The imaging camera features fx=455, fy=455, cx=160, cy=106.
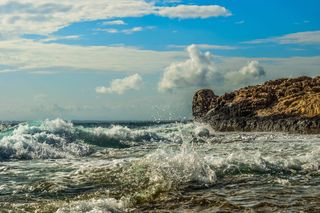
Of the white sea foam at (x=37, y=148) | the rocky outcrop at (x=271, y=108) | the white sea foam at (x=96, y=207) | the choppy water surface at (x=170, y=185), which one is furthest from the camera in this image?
the rocky outcrop at (x=271, y=108)

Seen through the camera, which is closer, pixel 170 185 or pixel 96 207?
pixel 96 207

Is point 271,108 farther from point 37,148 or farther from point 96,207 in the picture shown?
point 96,207

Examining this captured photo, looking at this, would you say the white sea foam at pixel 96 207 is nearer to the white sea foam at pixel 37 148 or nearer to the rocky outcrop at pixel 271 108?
the white sea foam at pixel 37 148

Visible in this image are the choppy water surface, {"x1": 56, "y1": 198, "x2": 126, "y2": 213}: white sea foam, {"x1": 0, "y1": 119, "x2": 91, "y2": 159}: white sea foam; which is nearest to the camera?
{"x1": 56, "y1": 198, "x2": 126, "y2": 213}: white sea foam

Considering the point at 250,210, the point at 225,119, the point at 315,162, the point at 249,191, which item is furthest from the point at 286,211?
the point at 225,119

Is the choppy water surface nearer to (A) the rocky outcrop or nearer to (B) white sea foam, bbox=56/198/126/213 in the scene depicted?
(B) white sea foam, bbox=56/198/126/213

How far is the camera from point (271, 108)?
69750 mm

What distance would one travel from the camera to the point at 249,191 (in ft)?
38.9

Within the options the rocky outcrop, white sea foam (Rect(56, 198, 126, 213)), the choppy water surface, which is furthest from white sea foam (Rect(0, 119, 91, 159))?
the rocky outcrop

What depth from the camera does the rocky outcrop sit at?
173 feet

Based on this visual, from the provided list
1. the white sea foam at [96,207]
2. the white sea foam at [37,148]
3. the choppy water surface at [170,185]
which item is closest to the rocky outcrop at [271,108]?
the white sea foam at [37,148]

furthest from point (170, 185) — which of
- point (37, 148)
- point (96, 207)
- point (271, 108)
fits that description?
point (271, 108)

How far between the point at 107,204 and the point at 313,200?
15.6 feet

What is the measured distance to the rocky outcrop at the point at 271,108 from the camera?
52.6 meters
